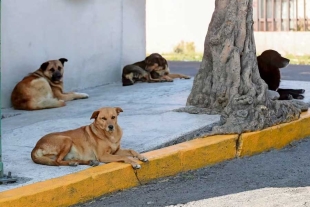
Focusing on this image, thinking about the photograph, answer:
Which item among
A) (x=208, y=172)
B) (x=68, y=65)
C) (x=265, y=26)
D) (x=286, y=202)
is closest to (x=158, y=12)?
(x=265, y=26)

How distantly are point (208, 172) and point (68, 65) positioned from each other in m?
5.14

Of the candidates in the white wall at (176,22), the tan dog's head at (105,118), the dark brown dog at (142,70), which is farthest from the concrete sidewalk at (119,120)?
the white wall at (176,22)

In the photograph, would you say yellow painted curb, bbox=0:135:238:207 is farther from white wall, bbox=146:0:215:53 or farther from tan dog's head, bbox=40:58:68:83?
white wall, bbox=146:0:215:53

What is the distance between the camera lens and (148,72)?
1362cm

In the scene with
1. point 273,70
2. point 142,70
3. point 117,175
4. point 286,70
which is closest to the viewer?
point 117,175

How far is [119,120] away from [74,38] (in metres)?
3.34

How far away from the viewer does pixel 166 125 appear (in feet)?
29.0

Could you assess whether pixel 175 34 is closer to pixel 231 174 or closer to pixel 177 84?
pixel 177 84

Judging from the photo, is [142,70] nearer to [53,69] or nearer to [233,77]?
[53,69]

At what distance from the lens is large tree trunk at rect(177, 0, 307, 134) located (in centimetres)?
877

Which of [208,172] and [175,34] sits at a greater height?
[175,34]

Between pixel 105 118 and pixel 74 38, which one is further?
pixel 74 38

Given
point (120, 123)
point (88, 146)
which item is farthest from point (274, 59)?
point (88, 146)

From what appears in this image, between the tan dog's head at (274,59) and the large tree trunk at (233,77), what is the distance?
1178 mm
